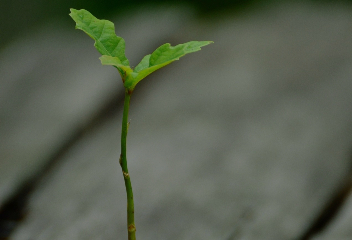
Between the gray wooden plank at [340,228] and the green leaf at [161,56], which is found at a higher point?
the green leaf at [161,56]

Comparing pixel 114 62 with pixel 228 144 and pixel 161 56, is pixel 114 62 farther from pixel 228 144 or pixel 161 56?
pixel 228 144

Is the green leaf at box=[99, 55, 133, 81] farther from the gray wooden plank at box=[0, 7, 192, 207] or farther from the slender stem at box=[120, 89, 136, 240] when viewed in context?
the gray wooden plank at box=[0, 7, 192, 207]

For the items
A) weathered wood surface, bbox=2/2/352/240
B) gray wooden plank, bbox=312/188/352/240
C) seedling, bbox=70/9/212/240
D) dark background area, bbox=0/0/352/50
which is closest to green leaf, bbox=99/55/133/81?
seedling, bbox=70/9/212/240

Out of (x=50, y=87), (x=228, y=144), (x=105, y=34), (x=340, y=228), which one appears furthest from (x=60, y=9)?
(x=340, y=228)

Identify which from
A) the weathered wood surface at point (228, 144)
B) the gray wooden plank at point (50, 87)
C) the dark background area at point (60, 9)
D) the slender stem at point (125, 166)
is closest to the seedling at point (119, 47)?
the slender stem at point (125, 166)

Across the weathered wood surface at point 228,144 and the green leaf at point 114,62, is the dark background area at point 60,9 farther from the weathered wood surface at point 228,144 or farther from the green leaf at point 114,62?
the green leaf at point 114,62

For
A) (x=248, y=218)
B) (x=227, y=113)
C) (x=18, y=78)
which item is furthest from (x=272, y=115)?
(x=18, y=78)

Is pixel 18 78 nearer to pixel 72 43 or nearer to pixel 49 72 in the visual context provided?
pixel 49 72
